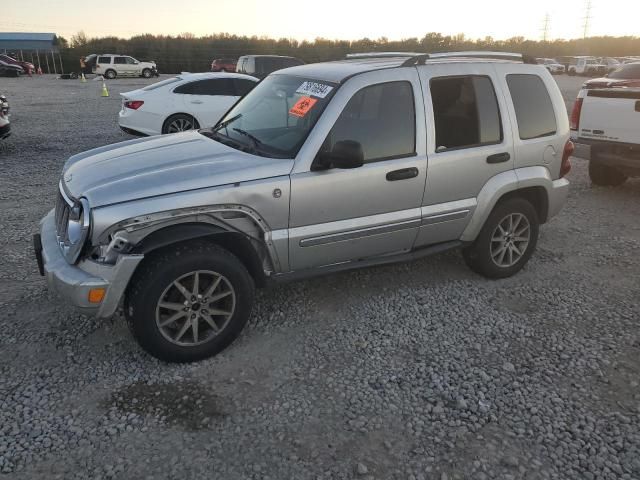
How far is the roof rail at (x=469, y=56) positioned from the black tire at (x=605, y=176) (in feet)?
12.9

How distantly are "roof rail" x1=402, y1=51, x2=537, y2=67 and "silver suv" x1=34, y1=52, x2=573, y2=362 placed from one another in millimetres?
13

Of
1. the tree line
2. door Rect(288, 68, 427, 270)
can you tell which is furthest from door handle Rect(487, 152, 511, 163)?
the tree line

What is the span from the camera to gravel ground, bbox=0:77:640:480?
2.73 meters

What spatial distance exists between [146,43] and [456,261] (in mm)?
57055

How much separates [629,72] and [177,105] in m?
8.88

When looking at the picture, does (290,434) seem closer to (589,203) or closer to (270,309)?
(270,309)

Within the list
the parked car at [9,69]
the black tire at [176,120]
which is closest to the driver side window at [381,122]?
the black tire at [176,120]

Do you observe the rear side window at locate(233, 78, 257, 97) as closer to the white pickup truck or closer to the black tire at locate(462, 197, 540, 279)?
the white pickup truck

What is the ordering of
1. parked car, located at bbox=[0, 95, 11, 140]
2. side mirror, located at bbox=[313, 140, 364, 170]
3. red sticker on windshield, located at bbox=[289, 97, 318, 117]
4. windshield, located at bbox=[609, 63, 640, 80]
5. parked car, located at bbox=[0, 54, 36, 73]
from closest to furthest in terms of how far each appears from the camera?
side mirror, located at bbox=[313, 140, 364, 170] < red sticker on windshield, located at bbox=[289, 97, 318, 117] < parked car, located at bbox=[0, 95, 11, 140] < windshield, located at bbox=[609, 63, 640, 80] < parked car, located at bbox=[0, 54, 36, 73]

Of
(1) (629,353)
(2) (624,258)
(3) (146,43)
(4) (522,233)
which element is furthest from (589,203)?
(3) (146,43)

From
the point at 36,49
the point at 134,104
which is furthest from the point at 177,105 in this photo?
the point at 36,49

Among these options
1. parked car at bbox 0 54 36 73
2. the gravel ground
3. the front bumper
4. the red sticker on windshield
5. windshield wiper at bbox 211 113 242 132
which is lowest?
the gravel ground

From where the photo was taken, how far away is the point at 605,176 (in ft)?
26.4

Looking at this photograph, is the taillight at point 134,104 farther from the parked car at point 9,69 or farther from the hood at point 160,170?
the parked car at point 9,69
